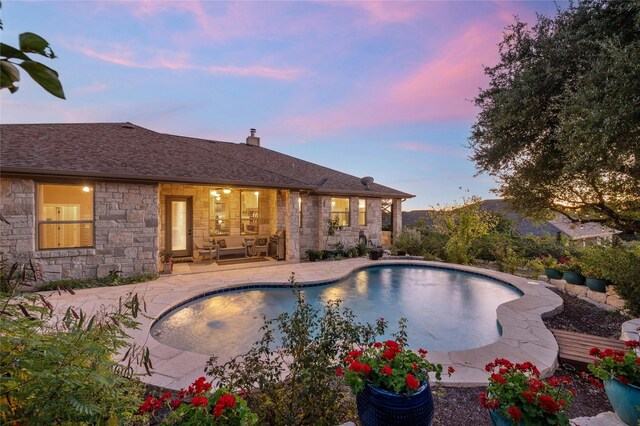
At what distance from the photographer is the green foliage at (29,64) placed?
1.65 ft

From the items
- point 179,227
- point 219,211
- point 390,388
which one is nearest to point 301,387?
point 390,388

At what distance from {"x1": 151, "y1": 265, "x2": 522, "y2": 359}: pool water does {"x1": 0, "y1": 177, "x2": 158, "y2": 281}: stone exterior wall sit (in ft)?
9.86

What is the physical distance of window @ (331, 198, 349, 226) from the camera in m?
15.0

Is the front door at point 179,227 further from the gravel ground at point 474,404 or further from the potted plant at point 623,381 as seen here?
the potted plant at point 623,381

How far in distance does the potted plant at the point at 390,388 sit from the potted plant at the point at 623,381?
170cm

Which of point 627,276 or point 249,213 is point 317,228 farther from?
point 627,276

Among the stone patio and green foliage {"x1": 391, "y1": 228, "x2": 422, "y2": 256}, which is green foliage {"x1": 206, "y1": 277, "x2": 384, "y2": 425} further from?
green foliage {"x1": 391, "y1": 228, "x2": 422, "y2": 256}

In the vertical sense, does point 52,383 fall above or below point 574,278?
above

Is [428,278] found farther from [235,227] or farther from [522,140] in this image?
[235,227]

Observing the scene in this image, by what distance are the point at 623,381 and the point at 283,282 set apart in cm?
757

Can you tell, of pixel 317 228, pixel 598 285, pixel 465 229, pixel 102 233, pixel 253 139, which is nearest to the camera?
pixel 598 285

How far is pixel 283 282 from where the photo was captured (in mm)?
9266

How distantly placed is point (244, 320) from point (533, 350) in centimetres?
561

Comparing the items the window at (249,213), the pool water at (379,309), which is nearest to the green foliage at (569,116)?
the pool water at (379,309)
